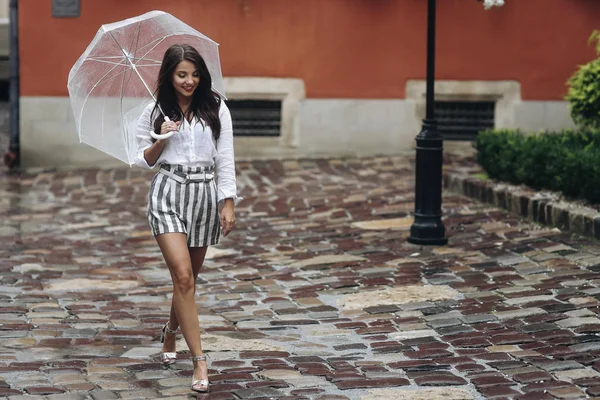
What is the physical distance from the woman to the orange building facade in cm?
808

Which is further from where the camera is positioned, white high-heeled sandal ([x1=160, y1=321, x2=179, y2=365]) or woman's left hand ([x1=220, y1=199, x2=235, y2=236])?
white high-heeled sandal ([x1=160, y1=321, x2=179, y2=365])

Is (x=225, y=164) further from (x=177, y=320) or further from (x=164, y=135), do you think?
(x=177, y=320)

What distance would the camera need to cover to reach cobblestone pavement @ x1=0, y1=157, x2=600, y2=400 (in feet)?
19.6

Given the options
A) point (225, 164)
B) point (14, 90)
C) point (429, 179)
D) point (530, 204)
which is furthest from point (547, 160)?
point (14, 90)

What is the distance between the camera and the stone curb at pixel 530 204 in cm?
912

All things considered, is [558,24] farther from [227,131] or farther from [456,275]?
[227,131]

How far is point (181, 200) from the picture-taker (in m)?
5.91

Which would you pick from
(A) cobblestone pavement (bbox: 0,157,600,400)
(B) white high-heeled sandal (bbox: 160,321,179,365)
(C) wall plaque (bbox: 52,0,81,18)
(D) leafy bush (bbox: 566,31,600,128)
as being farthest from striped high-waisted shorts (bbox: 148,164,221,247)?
(C) wall plaque (bbox: 52,0,81,18)

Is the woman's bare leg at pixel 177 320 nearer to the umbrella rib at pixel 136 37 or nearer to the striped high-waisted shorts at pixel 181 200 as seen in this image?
the striped high-waisted shorts at pixel 181 200

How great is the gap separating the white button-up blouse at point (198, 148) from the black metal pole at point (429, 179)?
371 cm

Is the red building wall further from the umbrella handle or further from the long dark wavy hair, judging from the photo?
the umbrella handle

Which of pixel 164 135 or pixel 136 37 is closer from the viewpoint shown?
pixel 164 135

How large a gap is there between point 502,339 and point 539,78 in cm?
807

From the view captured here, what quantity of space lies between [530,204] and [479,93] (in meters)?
4.47
